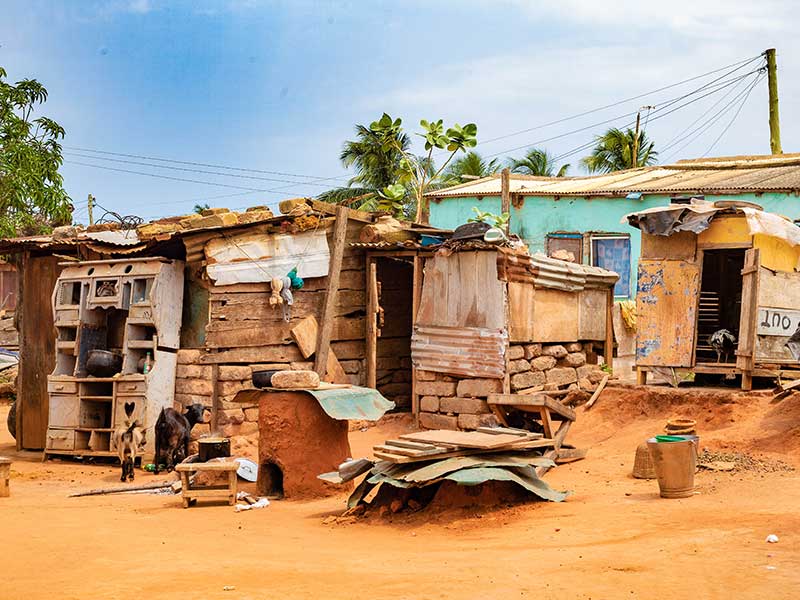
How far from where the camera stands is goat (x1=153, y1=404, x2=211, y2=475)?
12.8 metres

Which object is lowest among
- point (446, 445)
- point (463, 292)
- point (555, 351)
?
point (446, 445)

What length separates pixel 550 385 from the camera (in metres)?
15.1

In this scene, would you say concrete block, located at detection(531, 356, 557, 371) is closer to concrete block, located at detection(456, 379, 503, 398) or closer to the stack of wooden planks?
concrete block, located at detection(456, 379, 503, 398)

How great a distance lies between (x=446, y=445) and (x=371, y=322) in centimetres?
640

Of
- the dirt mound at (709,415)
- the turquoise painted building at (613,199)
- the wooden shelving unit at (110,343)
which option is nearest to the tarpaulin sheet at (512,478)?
the dirt mound at (709,415)

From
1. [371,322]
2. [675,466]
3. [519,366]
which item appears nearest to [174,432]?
[371,322]

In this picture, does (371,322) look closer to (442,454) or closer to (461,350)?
(461,350)

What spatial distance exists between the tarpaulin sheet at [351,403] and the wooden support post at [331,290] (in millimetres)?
3699

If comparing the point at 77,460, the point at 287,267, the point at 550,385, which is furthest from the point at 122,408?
the point at 550,385

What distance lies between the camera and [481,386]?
45.9 feet

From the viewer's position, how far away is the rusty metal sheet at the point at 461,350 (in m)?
13.9

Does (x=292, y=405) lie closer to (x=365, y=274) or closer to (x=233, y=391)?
(x=233, y=391)

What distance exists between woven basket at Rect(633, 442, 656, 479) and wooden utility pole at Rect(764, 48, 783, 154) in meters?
20.0

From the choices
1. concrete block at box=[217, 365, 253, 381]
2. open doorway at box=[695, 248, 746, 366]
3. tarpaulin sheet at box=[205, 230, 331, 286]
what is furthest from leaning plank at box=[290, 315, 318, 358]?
open doorway at box=[695, 248, 746, 366]
